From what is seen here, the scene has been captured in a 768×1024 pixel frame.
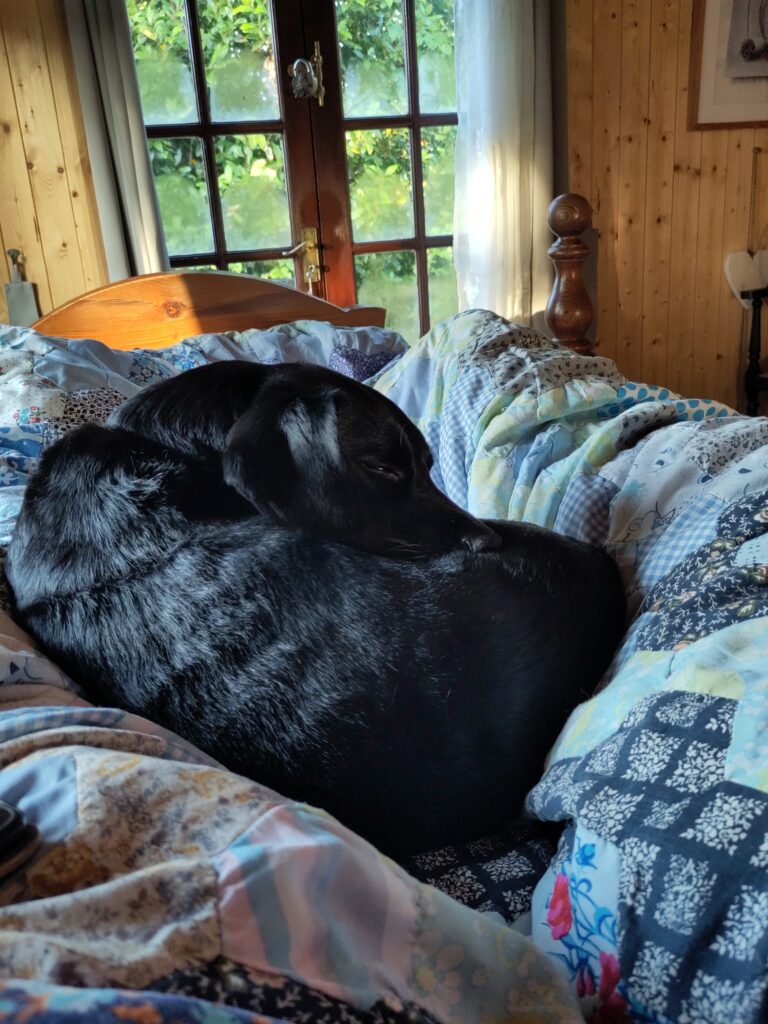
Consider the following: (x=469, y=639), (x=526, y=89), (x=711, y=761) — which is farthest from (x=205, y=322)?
(x=711, y=761)

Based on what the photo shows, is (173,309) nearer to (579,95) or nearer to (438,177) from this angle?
(438,177)

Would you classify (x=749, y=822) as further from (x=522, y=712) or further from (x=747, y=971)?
(x=522, y=712)

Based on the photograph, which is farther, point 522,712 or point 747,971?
point 522,712

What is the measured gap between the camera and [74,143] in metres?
2.78

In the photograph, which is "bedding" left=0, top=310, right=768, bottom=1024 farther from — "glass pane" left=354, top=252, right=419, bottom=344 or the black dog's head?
"glass pane" left=354, top=252, right=419, bottom=344

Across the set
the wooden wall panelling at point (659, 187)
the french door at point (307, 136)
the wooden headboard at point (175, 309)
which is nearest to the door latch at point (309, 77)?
the french door at point (307, 136)

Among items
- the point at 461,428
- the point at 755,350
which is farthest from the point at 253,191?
the point at 461,428

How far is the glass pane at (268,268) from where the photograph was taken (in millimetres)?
3139

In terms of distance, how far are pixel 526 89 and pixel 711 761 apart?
315cm

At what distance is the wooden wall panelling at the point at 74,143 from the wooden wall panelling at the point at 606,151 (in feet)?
6.14

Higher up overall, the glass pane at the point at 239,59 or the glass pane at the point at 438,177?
the glass pane at the point at 239,59

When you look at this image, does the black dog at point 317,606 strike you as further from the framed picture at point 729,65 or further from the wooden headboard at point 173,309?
the framed picture at point 729,65

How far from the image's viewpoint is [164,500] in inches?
24.7

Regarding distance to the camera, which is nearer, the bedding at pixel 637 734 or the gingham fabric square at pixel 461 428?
the bedding at pixel 637 734
